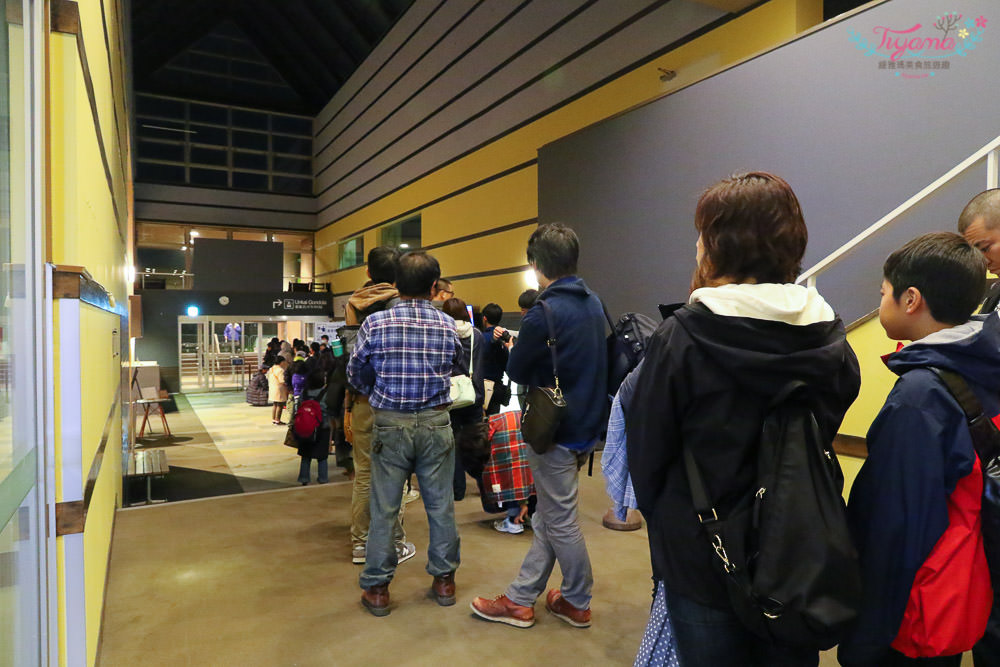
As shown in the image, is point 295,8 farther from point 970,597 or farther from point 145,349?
point 970,597

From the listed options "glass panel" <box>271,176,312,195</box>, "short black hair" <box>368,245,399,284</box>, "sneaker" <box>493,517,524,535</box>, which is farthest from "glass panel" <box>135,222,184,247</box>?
"sneaker" <box>493,517,524,535</box>

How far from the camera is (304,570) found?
310cm

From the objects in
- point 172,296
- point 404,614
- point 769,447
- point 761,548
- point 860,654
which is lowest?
point 404,614

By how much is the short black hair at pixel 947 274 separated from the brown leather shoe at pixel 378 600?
223cm

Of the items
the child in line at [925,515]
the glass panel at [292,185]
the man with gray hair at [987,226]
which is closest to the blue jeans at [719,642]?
the child in line at [925,515]

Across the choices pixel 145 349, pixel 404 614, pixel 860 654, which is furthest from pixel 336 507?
pixel 145 349

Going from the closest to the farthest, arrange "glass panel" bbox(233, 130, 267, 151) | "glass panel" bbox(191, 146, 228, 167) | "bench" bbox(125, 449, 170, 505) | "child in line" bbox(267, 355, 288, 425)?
"bench" bbox(125, 449, 170, 505)
"child in line" bbox(267, 355, 288, 425)
"glass panel" bbox(191, 146, 228, 167)
"glass panel" bbox(233, 130, 267, 151)

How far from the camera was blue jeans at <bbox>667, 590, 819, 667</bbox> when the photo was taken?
1.14m

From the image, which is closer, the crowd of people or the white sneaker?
the crowd of people

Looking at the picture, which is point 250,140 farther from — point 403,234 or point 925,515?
point 925,515

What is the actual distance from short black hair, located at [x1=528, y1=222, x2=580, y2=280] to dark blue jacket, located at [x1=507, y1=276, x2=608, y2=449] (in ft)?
0.15

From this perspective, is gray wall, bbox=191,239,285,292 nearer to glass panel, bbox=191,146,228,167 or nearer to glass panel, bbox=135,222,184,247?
glass panel, bbox=135,222,184,247

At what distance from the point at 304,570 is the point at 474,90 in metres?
8.09

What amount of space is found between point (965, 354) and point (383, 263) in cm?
248
